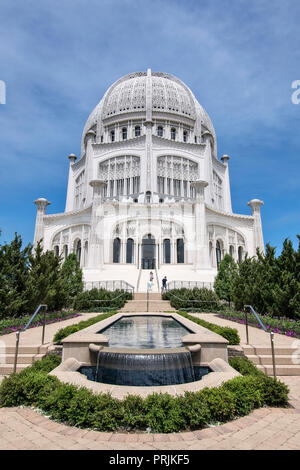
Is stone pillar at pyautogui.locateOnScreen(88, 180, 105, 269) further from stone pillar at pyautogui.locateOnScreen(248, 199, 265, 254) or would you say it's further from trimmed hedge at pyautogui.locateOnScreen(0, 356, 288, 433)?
trimmed hedge at pyautogui.locateOnScreen(0, 356, 288, 433)

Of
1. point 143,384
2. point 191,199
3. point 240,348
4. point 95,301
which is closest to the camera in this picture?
point 143,384

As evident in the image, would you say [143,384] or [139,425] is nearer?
[139,425]

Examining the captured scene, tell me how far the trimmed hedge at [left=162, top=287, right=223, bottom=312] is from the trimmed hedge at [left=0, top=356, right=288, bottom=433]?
38.4 ft

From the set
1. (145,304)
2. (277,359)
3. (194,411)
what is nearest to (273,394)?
(194,411)

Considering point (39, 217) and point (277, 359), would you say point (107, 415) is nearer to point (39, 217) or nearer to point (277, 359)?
Answer: point (277, 359)

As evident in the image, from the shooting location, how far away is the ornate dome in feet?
151

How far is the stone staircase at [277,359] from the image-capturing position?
6.48 metres

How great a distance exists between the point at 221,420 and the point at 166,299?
51.3 ft

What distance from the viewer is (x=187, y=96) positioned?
5009 centimetres

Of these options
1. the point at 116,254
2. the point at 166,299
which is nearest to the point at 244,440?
the point at 166,299

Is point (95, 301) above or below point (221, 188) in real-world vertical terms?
below

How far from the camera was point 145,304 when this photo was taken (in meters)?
18.2

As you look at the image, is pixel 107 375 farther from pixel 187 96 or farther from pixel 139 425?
pixel 187 96

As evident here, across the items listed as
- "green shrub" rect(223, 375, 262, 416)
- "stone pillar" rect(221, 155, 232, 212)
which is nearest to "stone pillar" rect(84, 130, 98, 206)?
"stone pillar" rect(221, 155, 232, 212)
